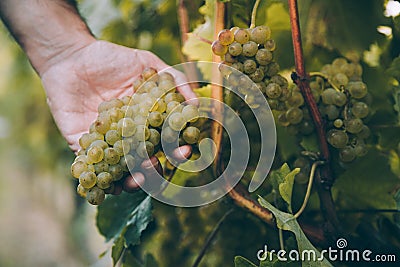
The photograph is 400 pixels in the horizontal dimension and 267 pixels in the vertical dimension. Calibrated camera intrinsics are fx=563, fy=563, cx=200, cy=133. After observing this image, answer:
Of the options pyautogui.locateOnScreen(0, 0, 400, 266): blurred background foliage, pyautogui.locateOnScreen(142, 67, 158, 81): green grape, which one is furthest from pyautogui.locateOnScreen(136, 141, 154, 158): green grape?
pyautogui.locateOnScreen(0, 0, 400, 266): blurred background foliage

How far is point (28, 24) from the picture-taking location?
1131 millimetres

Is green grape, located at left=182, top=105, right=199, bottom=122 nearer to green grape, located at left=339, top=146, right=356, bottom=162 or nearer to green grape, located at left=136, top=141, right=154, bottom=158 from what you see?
green grape, located at left=136, top=141, right=154, bottom=158

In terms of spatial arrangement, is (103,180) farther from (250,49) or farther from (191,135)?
(250,49)

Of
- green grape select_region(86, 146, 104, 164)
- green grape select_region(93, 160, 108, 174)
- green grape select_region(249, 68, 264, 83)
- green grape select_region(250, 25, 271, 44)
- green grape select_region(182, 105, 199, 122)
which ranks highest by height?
green grape select_region(250, 25, 271, 44)

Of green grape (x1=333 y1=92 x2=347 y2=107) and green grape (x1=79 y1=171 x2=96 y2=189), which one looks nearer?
green grape (x1=79 y1=171 x2=96 y2=189)

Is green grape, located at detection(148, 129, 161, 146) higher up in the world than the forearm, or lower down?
higher up

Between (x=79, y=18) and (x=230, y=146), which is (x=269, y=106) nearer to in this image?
(x=230, y=146)

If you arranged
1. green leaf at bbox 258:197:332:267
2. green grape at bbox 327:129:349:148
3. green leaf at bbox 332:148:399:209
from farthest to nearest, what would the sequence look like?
green leaf at bbox 332:148:399:209, green grape at bbox 327:129:349:148, green leaf at bbox 258:197:332:267

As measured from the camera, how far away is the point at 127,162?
795 mm

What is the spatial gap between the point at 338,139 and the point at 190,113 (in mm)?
239

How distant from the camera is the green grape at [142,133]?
2.60ft

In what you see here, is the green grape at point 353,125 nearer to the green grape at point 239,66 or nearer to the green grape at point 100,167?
the green grape at point 239,66

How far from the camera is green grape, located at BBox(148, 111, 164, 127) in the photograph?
806 mm

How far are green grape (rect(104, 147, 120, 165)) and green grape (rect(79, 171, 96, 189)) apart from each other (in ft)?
0.09
